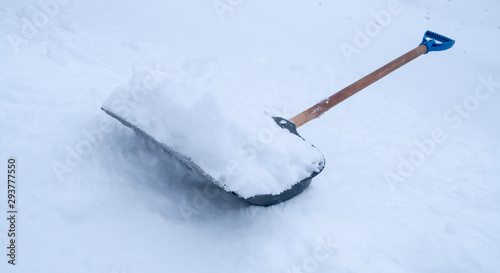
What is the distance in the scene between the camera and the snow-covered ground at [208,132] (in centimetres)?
140

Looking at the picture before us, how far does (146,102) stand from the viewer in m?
1.61

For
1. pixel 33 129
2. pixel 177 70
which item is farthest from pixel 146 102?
pixel 33 129

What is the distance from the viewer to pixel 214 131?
146 cm

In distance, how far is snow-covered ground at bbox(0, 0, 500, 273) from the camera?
4.59 feet

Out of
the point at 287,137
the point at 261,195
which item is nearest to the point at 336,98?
the point at 287,137

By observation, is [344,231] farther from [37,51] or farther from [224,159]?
[37,51]

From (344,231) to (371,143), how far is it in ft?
3.95

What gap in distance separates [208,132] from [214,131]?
0.03 meters

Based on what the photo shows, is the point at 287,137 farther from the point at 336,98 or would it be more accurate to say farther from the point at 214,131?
the point at 336,98

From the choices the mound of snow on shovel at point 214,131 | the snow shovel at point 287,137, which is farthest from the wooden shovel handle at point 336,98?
the mound of snow on shovel at point 214,131

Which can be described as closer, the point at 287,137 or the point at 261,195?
the point at 261,195

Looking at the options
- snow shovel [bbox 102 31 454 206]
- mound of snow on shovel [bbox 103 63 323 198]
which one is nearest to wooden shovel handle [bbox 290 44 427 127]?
snow shovel [bbox 102 31 454 206]

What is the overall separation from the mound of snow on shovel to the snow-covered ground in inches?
2.6

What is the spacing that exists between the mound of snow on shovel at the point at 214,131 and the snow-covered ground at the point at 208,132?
0.07 meters
